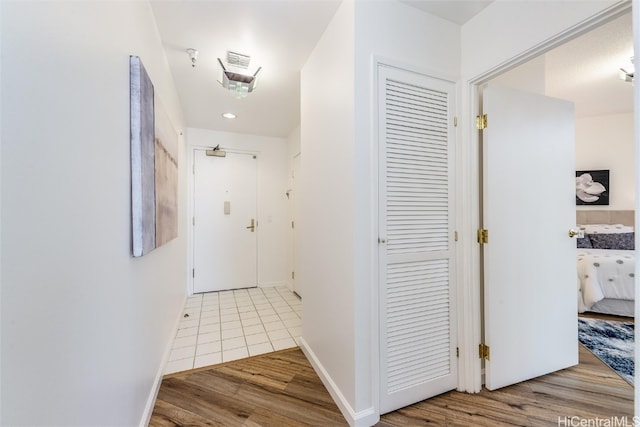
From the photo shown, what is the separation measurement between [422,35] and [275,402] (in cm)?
243

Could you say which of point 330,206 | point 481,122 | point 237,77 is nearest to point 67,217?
point 330,206

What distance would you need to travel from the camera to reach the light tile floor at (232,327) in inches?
83.2

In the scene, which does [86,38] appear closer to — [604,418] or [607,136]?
[604,418]

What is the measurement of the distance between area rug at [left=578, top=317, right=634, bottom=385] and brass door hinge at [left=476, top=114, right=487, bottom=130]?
1.91 m

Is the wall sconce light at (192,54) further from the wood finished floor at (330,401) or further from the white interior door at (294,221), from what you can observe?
the wood finished floor at (330,401)

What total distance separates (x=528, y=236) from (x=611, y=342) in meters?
1.51

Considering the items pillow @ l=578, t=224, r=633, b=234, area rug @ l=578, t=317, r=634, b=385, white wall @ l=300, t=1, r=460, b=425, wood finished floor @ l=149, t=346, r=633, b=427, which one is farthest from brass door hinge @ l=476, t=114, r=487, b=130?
pillow @ l=578, t=224, r=633, b=234

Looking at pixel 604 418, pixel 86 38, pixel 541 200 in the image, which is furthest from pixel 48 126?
pixel 604 418

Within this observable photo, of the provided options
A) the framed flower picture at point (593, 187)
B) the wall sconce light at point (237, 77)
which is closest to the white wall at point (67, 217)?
the wall sconce light at point (237, 77)

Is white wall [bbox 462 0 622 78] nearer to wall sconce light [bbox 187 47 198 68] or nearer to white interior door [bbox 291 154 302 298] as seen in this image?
wall sconce light [bbox 187 47 198 68]

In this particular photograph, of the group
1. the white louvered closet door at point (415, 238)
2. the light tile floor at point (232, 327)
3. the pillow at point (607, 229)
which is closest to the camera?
the white louvered closet door at point (415, 238)

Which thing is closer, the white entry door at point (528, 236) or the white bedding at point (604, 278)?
the white entry door at point (528, 236)

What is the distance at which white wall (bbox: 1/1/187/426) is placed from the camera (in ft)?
1.74

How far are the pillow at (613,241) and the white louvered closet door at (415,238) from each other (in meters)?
3.35
